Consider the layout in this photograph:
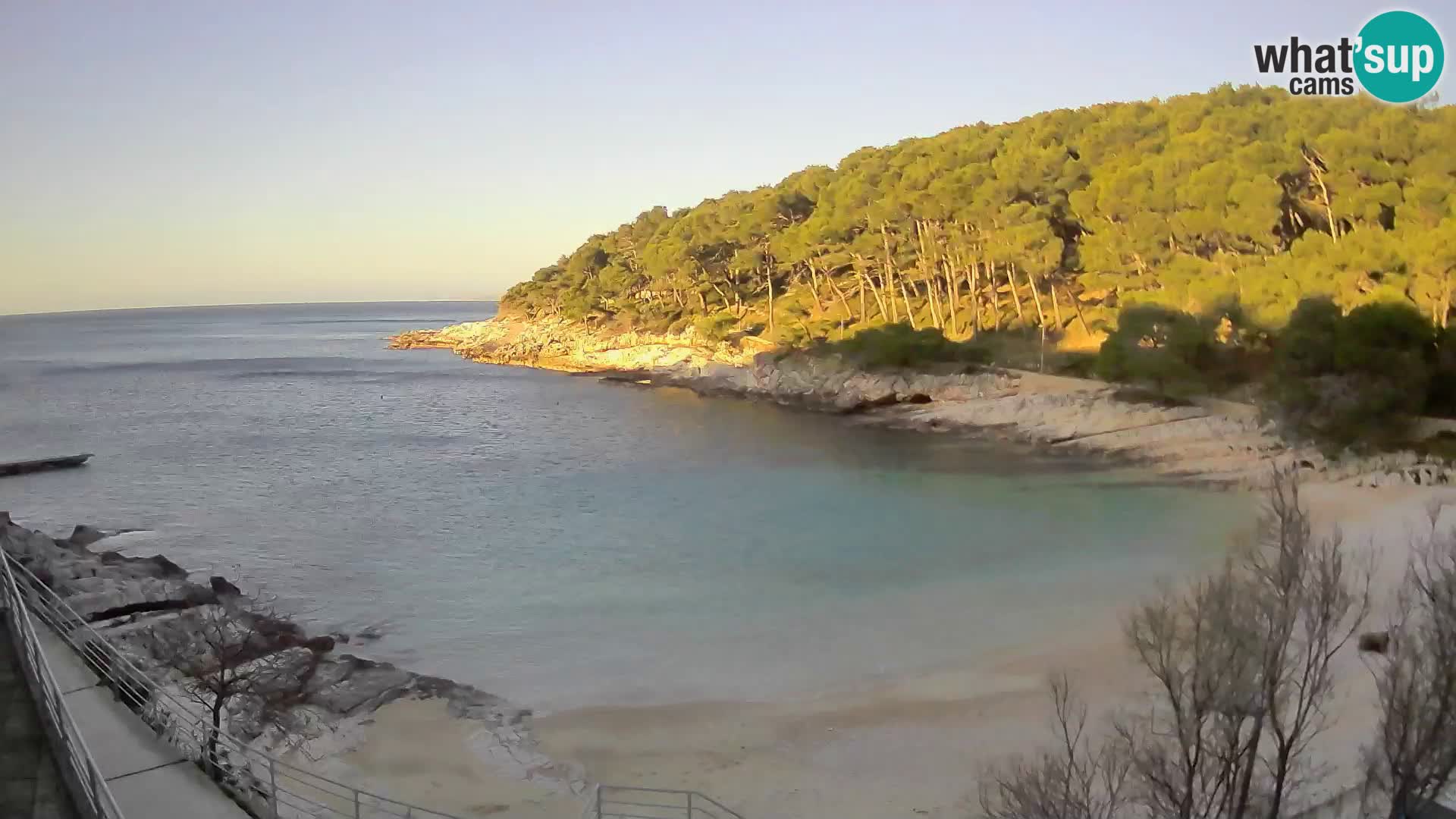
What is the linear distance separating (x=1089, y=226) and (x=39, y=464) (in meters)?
32.9

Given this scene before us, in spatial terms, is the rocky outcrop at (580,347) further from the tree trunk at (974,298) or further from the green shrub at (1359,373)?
the green shrub at (1359,373)

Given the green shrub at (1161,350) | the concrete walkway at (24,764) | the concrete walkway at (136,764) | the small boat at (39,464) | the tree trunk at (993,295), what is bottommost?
the small boat at (39,464)

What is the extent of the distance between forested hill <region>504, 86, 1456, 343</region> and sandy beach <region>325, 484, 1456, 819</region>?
51.3 ft

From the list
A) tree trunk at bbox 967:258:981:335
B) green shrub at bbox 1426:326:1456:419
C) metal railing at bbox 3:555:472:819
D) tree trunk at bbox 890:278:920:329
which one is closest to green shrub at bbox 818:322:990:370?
tree trunk at bbox 967:258:981:335

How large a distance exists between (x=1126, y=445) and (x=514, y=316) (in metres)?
61.7

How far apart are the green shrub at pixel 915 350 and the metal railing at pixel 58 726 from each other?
30.1 metres

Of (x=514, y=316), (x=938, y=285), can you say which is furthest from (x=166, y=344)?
(x=938, y=285)

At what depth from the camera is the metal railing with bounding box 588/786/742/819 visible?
7688 millimetres

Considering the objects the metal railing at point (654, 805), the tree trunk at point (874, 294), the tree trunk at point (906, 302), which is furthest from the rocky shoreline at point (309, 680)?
the tree trunk at point (874, 294)

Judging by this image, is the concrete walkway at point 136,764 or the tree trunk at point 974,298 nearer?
the concrete walkway at point 136,764

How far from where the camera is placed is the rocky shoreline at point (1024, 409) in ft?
66.9

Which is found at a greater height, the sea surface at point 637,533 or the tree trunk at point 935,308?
the tree trunk at point 935,308

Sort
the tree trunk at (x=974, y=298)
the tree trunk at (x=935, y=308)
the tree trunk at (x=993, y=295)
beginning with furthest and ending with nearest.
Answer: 1. the tree trunk at (x=935, y=308)
2. the tree trunk at (x=974, y=298)
3. the tree trunk at (x=993, y=295)

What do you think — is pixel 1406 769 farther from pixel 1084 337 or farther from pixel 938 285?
pixel 938 285
